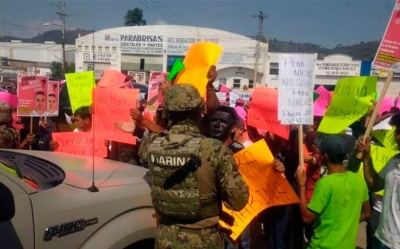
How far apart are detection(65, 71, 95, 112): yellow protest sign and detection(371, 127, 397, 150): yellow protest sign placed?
3067mm

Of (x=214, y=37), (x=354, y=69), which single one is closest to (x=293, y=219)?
(x=354, y=69)

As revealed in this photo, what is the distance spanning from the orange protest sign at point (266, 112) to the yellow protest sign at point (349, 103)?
386mm

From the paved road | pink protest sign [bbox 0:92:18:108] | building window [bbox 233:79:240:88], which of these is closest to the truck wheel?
the paved road

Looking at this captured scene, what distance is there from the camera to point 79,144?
4391mm

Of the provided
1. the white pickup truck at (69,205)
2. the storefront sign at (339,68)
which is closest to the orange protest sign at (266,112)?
the white pickup truck at (69,205)

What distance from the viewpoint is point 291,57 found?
3291mm

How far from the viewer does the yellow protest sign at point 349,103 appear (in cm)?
361

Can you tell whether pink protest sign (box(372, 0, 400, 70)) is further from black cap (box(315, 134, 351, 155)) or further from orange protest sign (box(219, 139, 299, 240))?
orange protest sign (box(219, 139, 299, 240))

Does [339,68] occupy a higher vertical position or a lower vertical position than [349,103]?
higher

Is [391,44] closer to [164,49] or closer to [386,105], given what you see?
[386,105]

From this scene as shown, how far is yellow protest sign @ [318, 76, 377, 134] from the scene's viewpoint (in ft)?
11.8

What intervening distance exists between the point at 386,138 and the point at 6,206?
308 cm

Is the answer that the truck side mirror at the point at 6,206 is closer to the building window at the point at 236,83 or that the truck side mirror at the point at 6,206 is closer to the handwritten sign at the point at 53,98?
the handwritten sign at the point at 53,98

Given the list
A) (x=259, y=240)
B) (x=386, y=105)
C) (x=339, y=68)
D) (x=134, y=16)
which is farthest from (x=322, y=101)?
(x=134, y=16)
